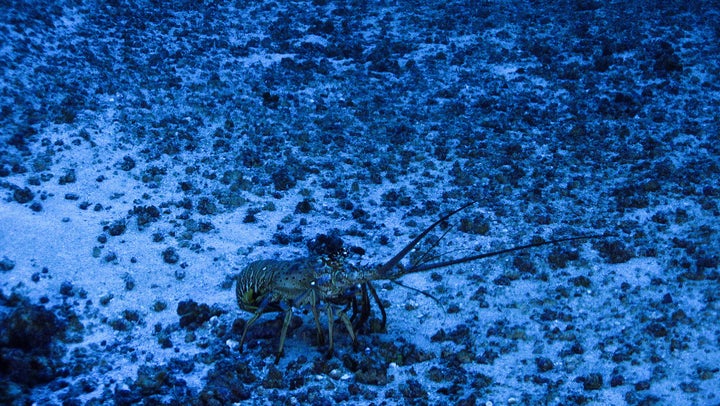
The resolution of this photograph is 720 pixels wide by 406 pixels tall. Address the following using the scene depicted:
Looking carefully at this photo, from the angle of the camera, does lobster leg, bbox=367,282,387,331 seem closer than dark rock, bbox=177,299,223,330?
Yes

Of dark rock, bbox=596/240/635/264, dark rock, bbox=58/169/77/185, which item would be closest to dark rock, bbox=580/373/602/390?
dark rock, bbox=596/240/635/264

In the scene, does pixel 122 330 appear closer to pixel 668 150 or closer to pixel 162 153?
pixel 162 153

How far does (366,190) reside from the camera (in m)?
6.32

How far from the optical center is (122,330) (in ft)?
Answer: 15.5

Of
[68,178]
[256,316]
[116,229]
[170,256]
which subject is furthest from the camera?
[68,178]

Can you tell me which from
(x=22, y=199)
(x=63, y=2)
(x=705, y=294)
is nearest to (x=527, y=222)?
(x=705, y=294)

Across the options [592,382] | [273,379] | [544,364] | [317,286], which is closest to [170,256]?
[317,286]

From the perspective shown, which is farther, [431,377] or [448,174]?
[448,174]

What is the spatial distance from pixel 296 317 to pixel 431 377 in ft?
3.76

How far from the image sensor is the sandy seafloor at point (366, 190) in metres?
4.32

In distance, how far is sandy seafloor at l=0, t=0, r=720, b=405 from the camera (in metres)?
4.32

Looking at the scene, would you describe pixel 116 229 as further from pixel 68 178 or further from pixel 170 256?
pixel 68 178

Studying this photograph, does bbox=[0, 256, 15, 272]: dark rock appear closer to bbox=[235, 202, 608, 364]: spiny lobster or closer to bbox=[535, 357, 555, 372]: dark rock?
bbox=[235, 202, 608, 364]: spiny lobster

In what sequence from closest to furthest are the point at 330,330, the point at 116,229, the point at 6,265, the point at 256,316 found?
the point at 330,330 → the point at 256,316 → the point at 6,265 → the point at 116,229
